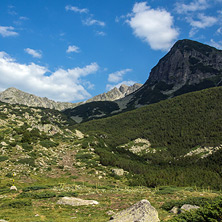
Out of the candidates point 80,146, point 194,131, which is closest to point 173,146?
point 194,131

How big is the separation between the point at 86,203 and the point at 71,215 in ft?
10.4

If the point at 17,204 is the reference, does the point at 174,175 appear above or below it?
below

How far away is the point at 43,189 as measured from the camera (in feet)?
78.1

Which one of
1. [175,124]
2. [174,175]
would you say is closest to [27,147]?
[174,175]

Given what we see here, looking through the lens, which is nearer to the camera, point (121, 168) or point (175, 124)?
point (121, 168)

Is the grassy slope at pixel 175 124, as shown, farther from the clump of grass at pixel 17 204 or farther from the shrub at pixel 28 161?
the clump of grass at pixel 17 204

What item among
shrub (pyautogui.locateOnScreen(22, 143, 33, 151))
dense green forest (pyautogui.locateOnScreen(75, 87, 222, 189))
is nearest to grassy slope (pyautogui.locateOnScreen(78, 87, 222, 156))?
dense green forest (pyautogui.locateOnScreen(75, 87, 222, 189))

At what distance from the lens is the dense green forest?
4538 cm

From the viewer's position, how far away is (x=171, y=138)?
95.1m

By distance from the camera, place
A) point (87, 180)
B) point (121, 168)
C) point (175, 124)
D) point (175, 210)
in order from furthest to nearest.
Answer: point (175, 124) < point (121, 168) < point (87, 180) < point (175, 210)

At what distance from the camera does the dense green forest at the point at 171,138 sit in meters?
45.4

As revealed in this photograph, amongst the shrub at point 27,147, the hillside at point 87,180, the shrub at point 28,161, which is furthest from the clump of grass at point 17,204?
the shrub at point 27,147

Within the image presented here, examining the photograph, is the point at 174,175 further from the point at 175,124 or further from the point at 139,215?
the point at 175,124

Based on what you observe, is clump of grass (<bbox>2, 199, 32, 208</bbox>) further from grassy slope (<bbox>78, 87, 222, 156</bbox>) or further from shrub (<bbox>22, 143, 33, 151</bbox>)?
grassy slope (<bbox>78, 87, 222, 156</bbox>)
